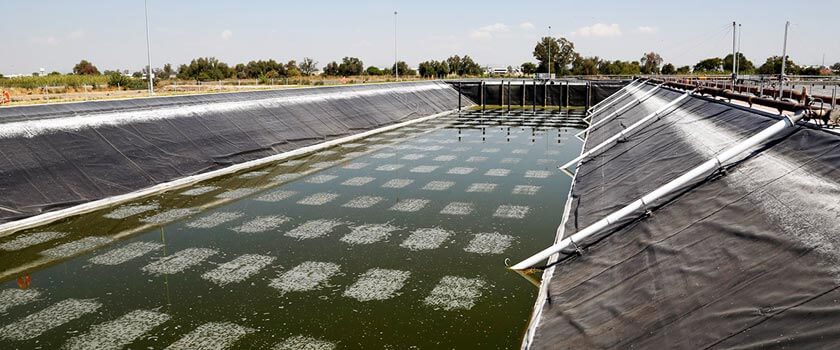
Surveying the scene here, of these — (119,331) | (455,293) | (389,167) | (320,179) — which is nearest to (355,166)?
(389,167)

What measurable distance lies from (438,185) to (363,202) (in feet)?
9.73

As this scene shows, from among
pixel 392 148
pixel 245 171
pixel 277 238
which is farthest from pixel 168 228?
pixel 392 148

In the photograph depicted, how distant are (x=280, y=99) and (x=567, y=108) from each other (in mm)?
26622

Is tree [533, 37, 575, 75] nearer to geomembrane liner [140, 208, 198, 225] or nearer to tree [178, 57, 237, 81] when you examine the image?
tree [178, 57, 237, 81]

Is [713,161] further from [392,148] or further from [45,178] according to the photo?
[392,148]

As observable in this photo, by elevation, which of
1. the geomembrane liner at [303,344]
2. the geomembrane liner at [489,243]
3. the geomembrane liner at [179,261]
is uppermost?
the geomembrane liner at [489,243]

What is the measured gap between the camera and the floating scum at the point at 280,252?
810cm

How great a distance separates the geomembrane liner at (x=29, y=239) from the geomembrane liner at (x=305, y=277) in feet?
19.4

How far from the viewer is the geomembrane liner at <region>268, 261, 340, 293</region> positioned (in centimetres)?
961

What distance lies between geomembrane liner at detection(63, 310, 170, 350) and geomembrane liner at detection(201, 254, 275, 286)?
1.45m

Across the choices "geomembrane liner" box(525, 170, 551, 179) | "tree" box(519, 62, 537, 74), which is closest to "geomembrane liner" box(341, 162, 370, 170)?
"geomembrane liner" box(525, 170, 551, 179)

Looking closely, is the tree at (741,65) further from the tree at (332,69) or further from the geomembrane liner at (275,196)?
the geomembrane liner at (275,196)

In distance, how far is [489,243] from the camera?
1177cm

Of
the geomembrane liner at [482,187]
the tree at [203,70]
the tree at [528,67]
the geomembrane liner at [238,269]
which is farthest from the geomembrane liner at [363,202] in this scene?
the tree at [528,67]
